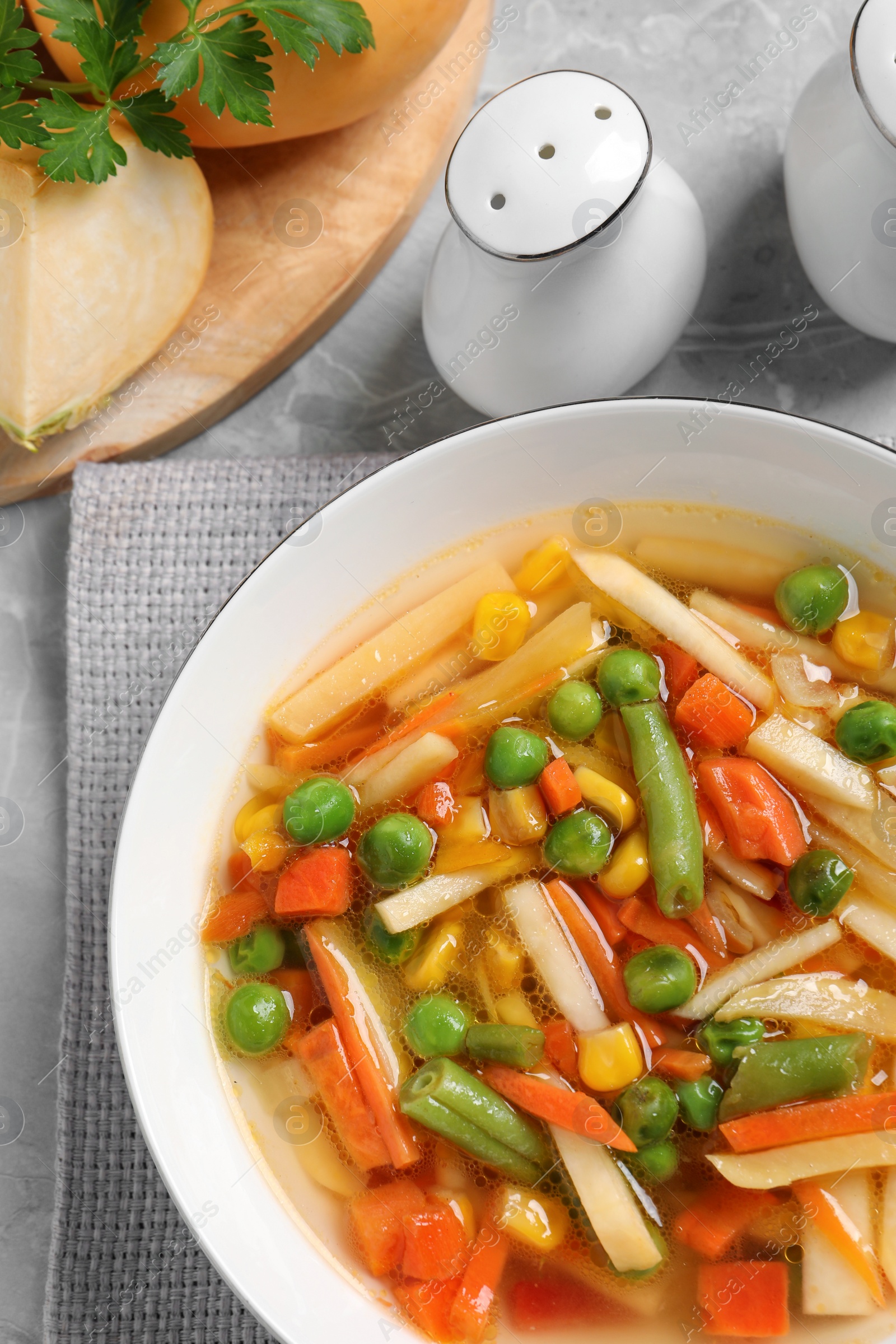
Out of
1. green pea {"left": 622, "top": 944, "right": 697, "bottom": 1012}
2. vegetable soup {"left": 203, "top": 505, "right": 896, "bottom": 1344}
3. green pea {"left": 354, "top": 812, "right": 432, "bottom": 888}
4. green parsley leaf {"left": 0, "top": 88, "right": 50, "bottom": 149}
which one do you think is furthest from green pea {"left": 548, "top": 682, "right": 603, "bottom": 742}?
green parsley leaf {"left": 0, "top": 88, "right": 50, "bottom": 149}

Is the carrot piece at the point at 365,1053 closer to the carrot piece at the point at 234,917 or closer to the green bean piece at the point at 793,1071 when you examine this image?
the carrot piece at the point at 234,917

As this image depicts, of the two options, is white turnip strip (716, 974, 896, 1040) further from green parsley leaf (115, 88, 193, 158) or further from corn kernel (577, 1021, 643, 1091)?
green parsley leaf (115, 88, 193, 158)

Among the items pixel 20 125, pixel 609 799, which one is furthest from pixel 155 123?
pixel 609 799

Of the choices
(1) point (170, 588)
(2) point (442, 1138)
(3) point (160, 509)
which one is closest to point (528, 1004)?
(2) point (442, 1138)

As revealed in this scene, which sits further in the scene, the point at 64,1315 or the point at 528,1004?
the point at 64,1315

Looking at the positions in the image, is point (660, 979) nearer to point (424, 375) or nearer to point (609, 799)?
point (609, 799)

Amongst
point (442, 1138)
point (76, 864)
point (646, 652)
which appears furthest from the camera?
point (76, 864)

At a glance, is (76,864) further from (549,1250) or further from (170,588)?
(549,1250)
